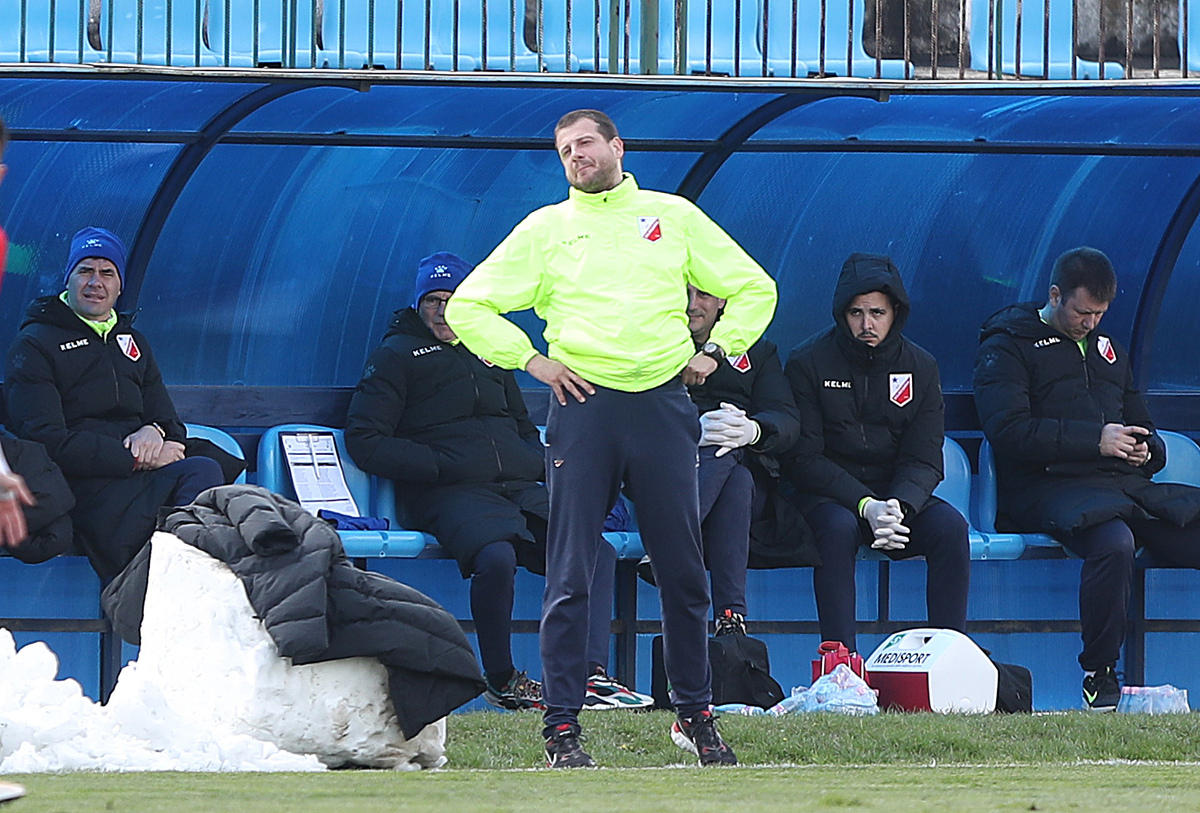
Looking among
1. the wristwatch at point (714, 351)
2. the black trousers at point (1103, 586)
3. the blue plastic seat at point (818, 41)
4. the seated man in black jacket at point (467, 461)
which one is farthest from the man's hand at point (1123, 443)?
the wristwatch at point (714, 351)

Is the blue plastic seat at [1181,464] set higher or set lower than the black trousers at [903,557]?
higher

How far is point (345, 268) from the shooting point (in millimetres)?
9312

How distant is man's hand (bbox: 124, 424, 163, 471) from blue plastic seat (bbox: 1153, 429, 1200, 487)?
14.5ft

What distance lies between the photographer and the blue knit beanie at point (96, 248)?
8227 mm

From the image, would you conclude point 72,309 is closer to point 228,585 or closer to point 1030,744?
point 228,585

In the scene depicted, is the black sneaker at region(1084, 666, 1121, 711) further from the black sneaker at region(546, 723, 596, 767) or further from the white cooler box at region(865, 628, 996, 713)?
the black sneaker at region(546, 723, 596, 767)

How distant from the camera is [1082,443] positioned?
8.81 m

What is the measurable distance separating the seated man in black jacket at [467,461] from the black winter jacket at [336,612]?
1719 mm

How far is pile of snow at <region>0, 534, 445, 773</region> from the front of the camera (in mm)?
5723

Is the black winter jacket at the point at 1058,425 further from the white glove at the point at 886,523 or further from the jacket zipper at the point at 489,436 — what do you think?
the jacket zipper at the point at 489,436

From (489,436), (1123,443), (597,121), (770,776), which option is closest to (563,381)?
(597,121)

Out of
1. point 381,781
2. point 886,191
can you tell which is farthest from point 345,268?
point 381,781

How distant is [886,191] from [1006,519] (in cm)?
168

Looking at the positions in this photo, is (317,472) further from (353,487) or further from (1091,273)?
(1091,273)
